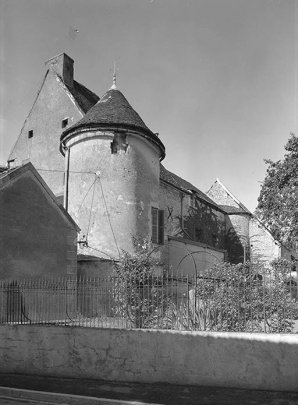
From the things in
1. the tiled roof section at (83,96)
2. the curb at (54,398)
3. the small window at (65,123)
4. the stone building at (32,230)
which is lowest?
the curb at (54,398)

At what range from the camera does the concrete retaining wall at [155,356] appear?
7.52 metres

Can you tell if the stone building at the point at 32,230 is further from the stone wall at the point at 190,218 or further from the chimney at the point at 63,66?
the chimney at the point at 63,66

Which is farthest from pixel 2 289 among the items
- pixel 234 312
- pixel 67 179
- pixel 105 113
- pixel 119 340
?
pixel 105 113

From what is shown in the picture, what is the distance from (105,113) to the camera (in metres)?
17.0

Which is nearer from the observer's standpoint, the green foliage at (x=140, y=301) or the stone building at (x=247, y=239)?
the green foliage at (x=140, y=301)

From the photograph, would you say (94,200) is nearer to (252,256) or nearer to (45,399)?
(45,399)

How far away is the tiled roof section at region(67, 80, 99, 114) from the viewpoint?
72.6 feet

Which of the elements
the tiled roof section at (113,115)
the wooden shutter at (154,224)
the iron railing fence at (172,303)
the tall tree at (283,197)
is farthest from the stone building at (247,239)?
the iron railing fence at (172,303)

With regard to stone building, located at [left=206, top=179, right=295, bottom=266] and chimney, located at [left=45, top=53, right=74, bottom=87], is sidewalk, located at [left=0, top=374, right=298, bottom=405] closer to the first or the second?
chimney, located at [left=45, top=53, right=74, bottom=87]

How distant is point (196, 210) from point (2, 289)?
58.3 ft

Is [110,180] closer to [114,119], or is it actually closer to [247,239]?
[114,119]

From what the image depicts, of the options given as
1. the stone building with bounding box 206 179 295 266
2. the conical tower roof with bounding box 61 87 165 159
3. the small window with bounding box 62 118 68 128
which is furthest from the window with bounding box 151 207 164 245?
the stone building with bounding box 206 179 295 266

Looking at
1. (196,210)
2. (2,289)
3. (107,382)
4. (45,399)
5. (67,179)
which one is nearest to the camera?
(45,399)

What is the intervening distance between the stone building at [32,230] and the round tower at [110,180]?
1.66 m
